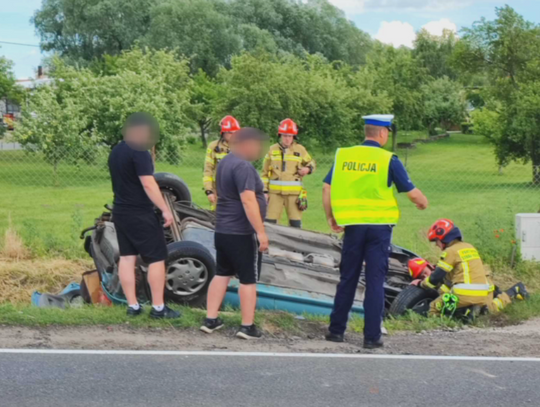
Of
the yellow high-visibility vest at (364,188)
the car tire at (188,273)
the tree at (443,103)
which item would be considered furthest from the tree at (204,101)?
the yellow high-visibility vest at (364,188)

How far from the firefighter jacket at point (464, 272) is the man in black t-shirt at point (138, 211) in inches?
115

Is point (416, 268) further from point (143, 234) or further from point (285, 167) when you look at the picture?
point (143, 234)

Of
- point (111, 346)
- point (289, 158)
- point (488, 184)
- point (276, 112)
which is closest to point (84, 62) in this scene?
point (276, 112)

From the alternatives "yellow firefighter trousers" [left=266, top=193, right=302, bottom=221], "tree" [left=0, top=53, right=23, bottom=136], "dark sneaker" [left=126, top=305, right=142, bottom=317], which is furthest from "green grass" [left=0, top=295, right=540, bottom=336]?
"tree" [left=0, top=53, right=23, bottom=136]

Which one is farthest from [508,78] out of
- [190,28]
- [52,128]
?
[190,28]

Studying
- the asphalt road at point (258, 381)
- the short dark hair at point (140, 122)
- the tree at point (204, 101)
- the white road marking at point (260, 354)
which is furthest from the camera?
the tree at point (204, 101)

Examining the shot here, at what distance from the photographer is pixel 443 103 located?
62.0 metres

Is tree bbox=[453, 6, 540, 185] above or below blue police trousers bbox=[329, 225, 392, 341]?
above

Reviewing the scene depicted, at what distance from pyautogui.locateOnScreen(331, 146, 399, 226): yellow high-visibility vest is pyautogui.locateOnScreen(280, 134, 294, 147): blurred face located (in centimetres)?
471

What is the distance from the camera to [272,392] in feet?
16.4

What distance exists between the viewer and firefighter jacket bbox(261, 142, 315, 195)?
36.4 feet

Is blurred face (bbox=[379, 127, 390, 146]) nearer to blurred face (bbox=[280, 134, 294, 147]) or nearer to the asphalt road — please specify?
the asphalt road

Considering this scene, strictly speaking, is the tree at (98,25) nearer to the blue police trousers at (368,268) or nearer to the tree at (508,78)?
the tree at (508,78)

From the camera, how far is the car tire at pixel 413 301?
318 inches
